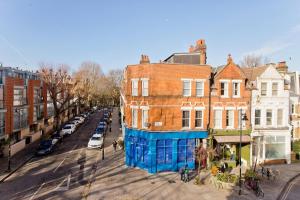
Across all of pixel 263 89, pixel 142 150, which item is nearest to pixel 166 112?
pixel 142 150

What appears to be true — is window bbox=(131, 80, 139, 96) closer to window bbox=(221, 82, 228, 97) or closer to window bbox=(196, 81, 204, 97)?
window bbox=(196, 81, 204, 97)

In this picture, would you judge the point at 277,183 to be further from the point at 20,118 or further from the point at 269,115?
the point at 20,118

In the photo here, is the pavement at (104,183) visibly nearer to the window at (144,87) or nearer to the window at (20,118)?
the window at (144,87)

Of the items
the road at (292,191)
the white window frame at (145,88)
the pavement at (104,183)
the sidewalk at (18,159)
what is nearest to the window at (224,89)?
the white window frame at (145,88)

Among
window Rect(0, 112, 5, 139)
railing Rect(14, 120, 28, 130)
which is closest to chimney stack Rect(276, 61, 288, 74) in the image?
window Rect(0, 112, 5, 139)

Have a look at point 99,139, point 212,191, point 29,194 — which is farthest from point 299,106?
point 29,194

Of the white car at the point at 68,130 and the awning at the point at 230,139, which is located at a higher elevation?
the awning at the point at 230,139
